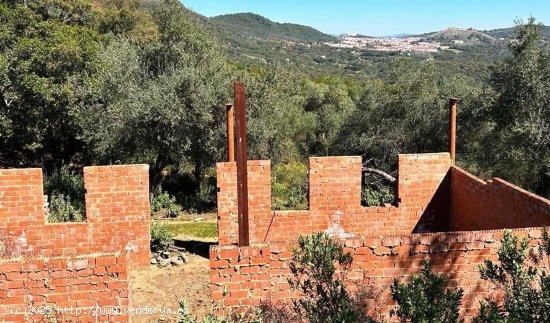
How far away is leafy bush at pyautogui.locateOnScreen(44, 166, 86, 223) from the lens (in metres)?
12.0

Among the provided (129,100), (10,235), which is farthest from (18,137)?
(10,235)

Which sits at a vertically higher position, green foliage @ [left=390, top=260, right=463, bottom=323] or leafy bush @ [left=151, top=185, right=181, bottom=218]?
green foliage @ [left=390, top=260, right=463, bottom=323]

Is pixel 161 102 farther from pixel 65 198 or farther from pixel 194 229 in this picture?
pixel 194 229

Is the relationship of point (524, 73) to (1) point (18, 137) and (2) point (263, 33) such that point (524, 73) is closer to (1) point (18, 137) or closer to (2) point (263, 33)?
(1) point (18, 137)

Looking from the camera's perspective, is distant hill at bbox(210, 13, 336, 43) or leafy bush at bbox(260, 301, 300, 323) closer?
leafy bush at bbox(260, 301, 300, 323)

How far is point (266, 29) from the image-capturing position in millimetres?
140625

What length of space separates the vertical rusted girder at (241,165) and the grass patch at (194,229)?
251 inches

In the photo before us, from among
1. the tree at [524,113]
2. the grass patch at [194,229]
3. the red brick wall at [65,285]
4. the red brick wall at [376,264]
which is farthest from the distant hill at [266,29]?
the red brick wall at [65,285]

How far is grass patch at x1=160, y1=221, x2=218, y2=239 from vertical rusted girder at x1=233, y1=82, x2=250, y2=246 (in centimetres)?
636

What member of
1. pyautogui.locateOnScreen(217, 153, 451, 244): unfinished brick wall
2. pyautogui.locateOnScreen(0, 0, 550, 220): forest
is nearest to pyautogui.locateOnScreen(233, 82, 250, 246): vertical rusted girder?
pyautogui.locateOnScreen(217, 153, 451, 244): unfinished brick wall

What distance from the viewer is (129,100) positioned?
14914mm

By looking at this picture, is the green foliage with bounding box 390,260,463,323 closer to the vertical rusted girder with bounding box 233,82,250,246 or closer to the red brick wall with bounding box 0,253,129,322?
the vertical rusted girder with bounding box 233,82,250,246

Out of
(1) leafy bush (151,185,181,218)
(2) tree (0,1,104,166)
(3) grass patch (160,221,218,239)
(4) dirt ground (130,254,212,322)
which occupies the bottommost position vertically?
(4) dirt ground (130,254,212,322)

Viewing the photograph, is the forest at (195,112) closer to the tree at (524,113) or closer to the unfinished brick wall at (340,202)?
the tree at (524,113)
